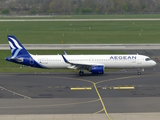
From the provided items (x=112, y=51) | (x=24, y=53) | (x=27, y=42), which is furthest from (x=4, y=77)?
(x=27, y=42)

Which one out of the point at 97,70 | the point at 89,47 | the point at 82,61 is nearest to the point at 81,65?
the point at 82,61

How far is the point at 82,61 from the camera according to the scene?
162ft

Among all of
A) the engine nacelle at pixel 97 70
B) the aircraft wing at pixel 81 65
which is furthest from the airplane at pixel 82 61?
the engine nacelle at pixel 97 70

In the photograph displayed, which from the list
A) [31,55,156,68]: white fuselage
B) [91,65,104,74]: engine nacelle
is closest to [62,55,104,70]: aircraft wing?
[31,55,156,68]: white fuselage

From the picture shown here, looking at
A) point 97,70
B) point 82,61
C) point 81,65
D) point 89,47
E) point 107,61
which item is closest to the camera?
point 97,70

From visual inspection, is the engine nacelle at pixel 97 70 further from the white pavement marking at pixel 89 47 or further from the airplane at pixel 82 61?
the white pavement marking at pixel 89 47

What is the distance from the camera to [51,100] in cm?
3475

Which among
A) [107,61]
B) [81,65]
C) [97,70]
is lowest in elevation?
[97,70]

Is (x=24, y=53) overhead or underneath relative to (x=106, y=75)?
overhead

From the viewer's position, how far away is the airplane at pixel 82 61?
4881 centimetres

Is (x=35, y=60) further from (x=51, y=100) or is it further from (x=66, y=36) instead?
(x=66, y=36)

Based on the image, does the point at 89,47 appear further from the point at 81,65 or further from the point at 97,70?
the point at 97,70

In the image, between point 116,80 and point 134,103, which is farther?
point 116,80

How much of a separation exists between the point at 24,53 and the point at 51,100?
1712 cm
